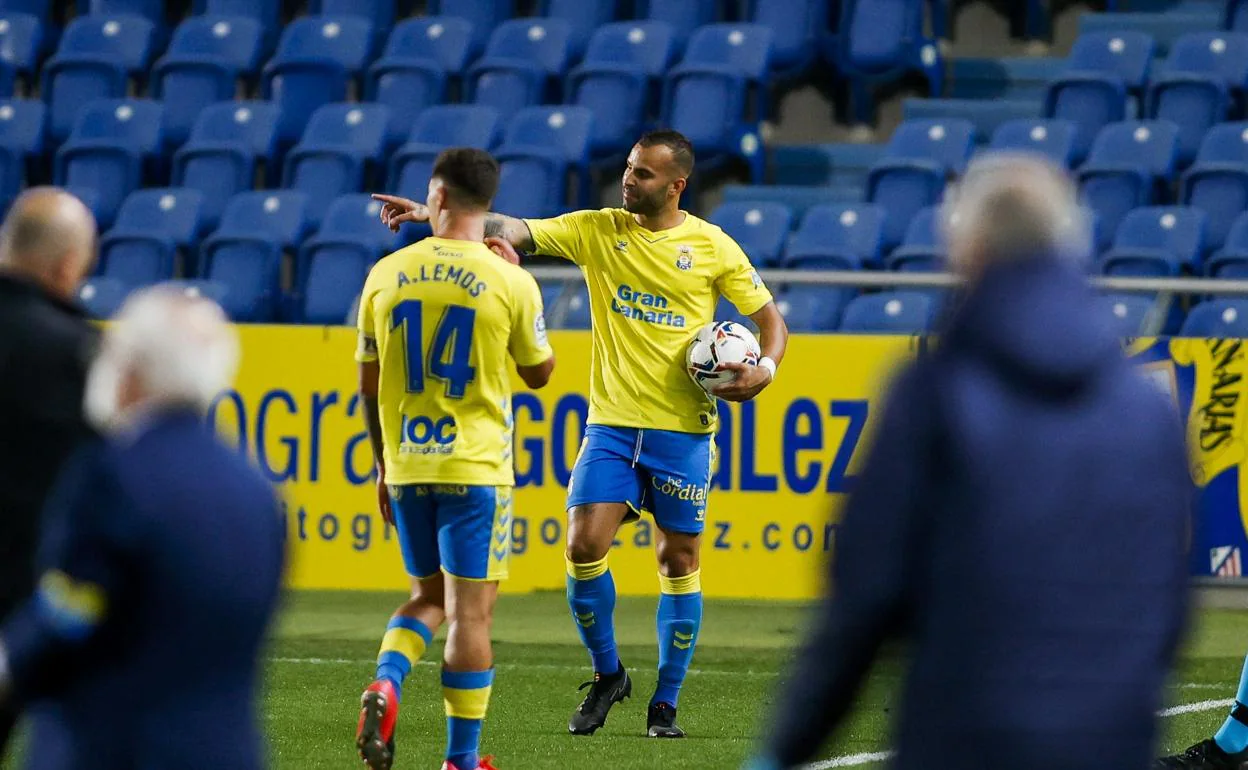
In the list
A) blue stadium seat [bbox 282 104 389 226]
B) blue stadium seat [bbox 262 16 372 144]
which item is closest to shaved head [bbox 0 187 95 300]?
blue stadium seat [bbox 282 104 389 226]

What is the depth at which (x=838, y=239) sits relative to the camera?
541 inches

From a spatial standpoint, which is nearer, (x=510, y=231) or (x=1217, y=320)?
(x=510, y=231)

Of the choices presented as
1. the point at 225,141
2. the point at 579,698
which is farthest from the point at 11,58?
the point at 579,698

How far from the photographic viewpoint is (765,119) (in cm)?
1583

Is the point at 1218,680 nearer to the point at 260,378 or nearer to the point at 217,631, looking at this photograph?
the point at 260,378

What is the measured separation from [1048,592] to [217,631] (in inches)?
50.7

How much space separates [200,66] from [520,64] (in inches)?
111

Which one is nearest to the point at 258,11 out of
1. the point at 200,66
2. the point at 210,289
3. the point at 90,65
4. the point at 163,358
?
the point at 200,66

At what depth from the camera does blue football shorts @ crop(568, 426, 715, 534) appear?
7902 millimetres

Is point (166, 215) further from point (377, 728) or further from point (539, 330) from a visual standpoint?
point (377, 728)

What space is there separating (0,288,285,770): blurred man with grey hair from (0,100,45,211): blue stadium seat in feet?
44.7

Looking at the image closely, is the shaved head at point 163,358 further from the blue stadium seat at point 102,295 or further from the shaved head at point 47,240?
the blue stadium seat at point 102,295

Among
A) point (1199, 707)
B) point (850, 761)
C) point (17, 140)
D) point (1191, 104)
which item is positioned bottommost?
point (1199, 707)

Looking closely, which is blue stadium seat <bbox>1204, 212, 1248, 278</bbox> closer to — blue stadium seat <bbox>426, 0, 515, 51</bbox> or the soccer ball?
the soccer ball
